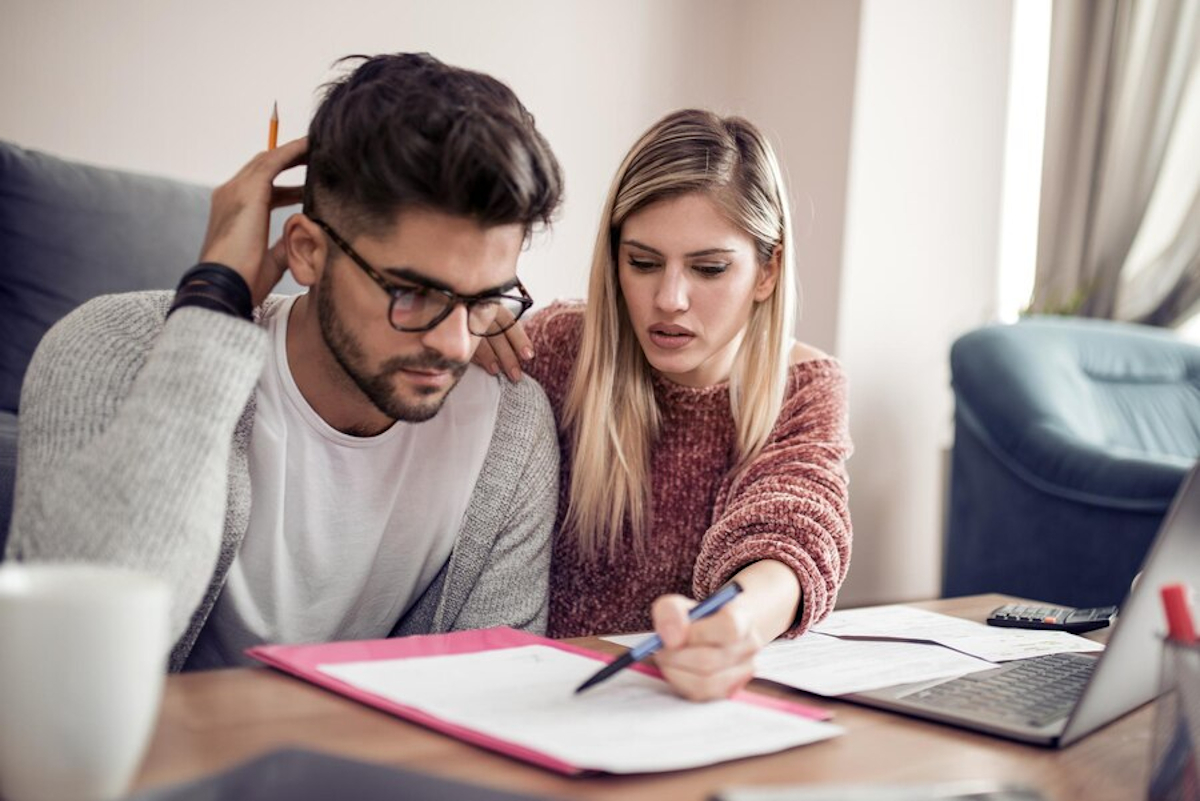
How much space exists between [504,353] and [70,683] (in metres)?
0.85

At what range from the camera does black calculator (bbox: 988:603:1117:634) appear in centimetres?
123

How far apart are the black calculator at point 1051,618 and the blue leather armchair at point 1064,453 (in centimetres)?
114

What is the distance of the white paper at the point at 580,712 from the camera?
0.65 metres

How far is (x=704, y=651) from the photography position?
781mm

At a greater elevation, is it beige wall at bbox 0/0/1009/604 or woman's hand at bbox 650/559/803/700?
beige wall at bbox 0/0/1009/604

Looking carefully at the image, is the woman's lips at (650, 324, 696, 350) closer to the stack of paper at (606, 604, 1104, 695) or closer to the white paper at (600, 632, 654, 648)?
the stack of paper at (606, 604, 1104, 695)

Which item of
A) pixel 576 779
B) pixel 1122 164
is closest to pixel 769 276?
pixel 576 779

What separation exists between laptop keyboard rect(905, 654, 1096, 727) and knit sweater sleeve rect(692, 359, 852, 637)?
8.2 inches

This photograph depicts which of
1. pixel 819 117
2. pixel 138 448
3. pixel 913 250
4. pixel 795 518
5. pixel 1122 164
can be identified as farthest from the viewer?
pixel 1122 164

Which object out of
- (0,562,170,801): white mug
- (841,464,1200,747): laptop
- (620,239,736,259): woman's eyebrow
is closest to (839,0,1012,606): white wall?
(620,239,736,259): woman's eyebrow

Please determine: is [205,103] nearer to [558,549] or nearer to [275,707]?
[558,549]

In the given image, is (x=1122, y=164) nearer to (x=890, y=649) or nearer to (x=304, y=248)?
(x=890, y=649)

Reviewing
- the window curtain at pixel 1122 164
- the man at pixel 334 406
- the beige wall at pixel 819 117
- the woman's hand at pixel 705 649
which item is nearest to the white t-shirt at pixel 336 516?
the man at pixel 334 406

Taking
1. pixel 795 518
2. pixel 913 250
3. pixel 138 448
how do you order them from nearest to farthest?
pixel 138 448
pixel 795 518
pixel 913 250
